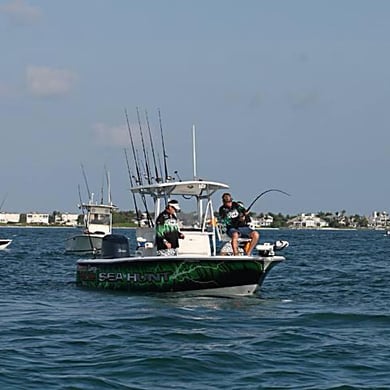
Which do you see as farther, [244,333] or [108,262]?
[108,262]

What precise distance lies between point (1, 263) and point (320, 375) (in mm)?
27823

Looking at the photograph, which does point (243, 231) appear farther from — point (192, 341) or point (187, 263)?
point (192, 341)

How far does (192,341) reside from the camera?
15461mm

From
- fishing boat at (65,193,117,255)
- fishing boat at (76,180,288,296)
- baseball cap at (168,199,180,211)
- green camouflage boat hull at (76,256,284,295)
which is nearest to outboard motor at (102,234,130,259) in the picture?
fishing boat at (76,180,288,296)

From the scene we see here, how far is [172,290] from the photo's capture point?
22.0 m

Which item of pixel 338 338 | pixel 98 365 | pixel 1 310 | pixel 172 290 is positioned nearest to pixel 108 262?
pixel 172 290

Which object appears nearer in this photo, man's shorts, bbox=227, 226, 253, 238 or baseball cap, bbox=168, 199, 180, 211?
man's shorts, bbox=227, 226, 253, 238

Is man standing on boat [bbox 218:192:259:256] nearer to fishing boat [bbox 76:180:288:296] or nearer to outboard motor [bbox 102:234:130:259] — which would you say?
fishing boat [bbox 76:180:288:296]

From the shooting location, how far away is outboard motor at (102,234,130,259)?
82.1 feet

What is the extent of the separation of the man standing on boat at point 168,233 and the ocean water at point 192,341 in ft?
3.41

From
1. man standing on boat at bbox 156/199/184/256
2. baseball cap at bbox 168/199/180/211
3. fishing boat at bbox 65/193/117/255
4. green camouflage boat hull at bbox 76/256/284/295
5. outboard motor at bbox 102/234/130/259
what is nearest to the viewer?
green camouflage boat hull at bbox 76/256/284/295

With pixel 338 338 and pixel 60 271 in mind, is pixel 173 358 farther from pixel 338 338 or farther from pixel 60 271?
pixel 60 271

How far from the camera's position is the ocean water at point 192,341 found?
1269 centimetres

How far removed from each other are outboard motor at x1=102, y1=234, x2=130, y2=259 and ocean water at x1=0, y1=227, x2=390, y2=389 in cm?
145
